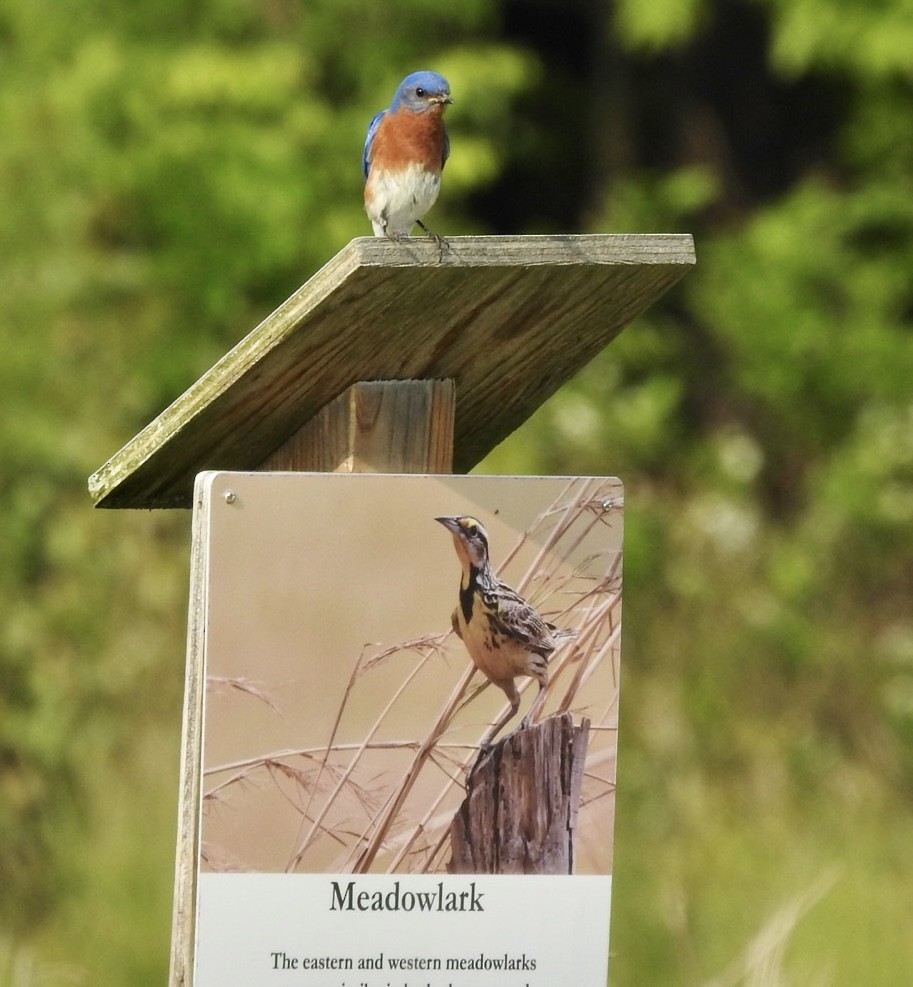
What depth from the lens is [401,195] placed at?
2.82 m

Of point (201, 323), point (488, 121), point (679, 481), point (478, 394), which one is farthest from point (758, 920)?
point (488, 121)

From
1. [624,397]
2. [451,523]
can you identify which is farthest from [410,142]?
[624,397]

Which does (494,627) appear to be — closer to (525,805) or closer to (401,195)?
(525,805)

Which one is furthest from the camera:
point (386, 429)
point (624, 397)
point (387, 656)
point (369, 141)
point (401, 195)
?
point (624, 397)

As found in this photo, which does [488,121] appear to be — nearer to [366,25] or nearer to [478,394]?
[366,25]

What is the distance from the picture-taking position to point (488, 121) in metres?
8.82

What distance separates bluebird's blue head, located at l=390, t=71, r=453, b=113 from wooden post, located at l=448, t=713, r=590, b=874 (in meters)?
1.33

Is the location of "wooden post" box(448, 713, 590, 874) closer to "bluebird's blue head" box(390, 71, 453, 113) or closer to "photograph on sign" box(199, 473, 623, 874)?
"photograph on sign" box(199, 473, 623, 874)

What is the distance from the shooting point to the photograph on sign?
73.8 inches

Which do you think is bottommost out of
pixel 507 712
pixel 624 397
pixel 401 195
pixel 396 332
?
pixel 507 712

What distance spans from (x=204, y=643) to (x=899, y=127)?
786 centimetres

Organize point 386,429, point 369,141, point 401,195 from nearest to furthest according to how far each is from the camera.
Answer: point 386,429 → point 401,195 → point 369,141

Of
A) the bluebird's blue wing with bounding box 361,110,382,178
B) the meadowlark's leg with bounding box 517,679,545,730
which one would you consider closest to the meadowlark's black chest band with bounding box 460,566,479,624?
the meadowlark's leg with bounding box 517,679,545,730

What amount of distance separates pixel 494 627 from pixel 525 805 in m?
0.23
